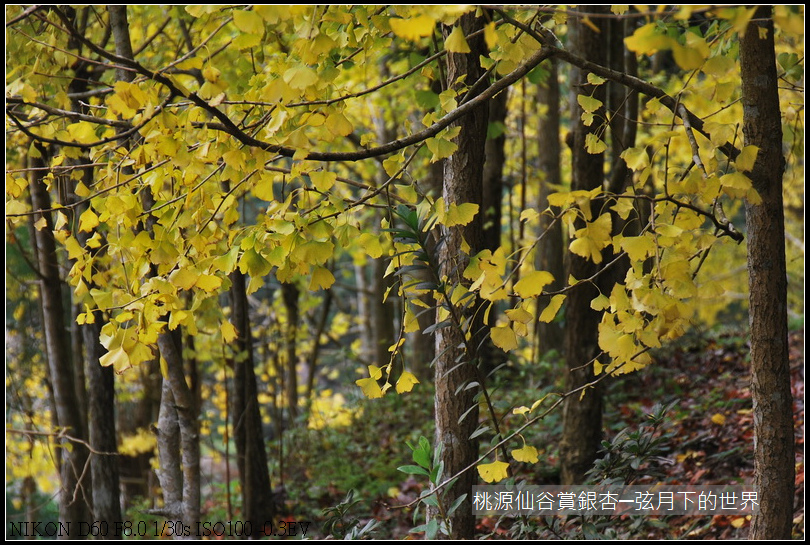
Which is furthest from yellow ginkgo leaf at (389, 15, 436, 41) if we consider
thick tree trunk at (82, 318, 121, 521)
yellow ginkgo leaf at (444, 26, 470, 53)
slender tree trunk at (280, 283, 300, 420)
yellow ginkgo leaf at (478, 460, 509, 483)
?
slender tree trunk at (280, 283, 300, 420)

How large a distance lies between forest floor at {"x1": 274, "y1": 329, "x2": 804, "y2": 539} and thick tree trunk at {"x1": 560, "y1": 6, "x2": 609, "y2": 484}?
312mm

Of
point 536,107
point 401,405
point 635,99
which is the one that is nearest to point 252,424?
point 401,405

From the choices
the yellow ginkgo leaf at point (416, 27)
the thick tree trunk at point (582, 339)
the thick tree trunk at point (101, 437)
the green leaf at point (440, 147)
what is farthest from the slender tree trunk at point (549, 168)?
the yellow ginkgo leaf at point (416, 27)

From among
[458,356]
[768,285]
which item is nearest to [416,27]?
[768,285]

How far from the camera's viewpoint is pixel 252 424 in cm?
498

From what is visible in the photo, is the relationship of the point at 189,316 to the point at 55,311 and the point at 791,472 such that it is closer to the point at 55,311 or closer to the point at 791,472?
the point at 791,472

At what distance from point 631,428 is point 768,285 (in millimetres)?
1571

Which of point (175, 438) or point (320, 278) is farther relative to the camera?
point (175, 438)

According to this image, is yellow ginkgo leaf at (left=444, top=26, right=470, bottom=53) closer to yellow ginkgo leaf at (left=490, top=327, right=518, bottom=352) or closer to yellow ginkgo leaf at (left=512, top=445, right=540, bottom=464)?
yellow ginkgo leaf at (left=490, top=327, right=518, bottom=352)

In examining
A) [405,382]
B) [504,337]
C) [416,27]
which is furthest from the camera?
[405,382]

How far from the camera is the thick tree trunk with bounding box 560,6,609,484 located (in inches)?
155

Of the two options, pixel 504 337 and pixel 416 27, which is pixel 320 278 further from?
pixel 416 27

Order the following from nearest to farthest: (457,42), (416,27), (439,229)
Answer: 1. (416,27)
2. (457,42)
3. (439,229)

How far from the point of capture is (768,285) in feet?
7.01
